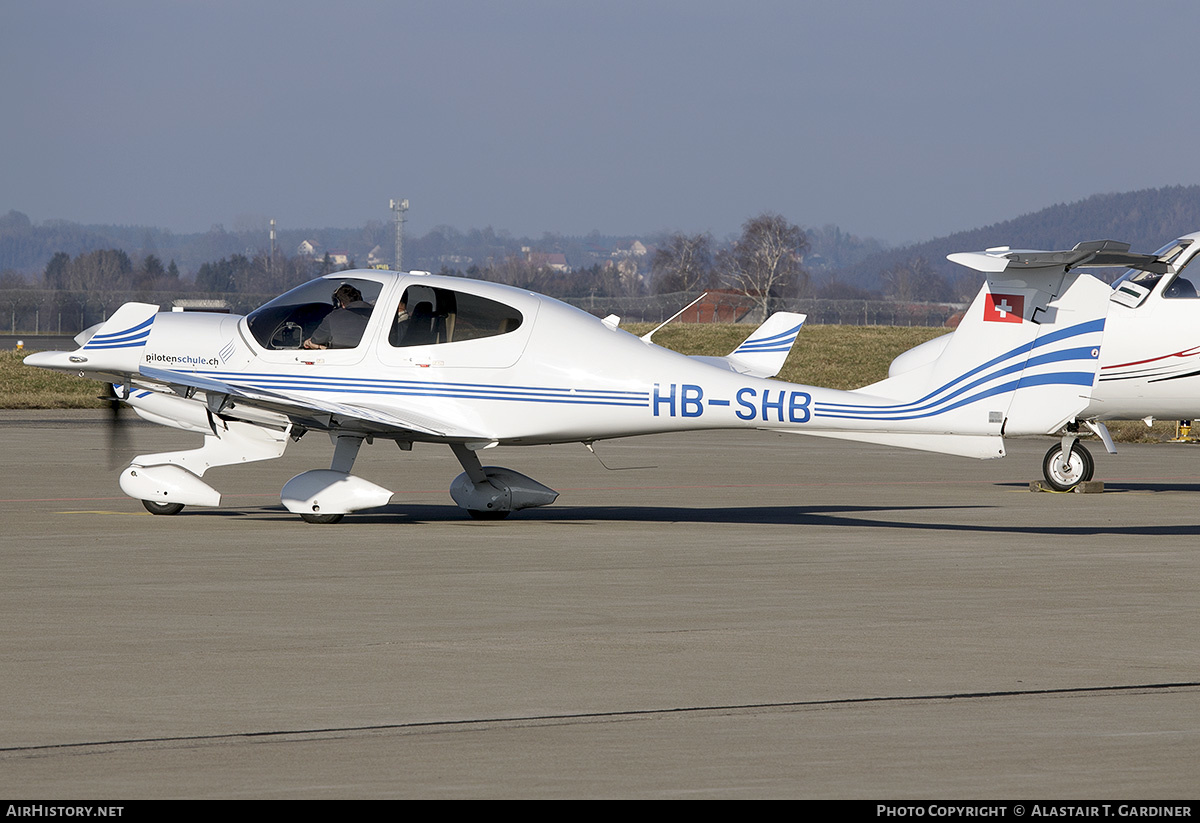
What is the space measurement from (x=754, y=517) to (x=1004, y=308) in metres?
3.66

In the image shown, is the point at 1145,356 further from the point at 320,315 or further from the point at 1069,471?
the point at 320,315

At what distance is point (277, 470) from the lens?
21.6 m

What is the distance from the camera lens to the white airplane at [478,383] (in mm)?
13547

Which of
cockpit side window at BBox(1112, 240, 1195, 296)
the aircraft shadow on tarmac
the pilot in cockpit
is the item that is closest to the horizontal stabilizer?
the aircraft shadow on tarmac

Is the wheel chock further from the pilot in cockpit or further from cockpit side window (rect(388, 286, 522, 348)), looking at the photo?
the pilot in cockpit

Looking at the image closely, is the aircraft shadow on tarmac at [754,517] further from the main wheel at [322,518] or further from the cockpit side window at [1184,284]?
the cockpit side window at [1184,284]

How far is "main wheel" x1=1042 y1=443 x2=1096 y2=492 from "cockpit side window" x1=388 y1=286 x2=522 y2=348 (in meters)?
8.07

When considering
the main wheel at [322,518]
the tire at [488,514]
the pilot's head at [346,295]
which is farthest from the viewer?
the tire at [488,514]

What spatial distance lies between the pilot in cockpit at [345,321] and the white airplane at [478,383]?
14mm

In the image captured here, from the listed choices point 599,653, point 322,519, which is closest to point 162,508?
point 322,519

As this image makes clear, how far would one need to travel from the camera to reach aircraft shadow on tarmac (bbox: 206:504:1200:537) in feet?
48.7

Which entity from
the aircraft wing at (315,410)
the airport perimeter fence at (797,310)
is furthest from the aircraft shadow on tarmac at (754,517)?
the airport perimeter fence at (797,310)

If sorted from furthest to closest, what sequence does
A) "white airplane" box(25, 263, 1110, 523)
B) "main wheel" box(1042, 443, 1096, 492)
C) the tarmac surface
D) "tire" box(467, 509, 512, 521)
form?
"main wheel" box(1042, 443, 1096, 492), "tire" box(467, 509, 512, 521), "white airplane" box(25, 263, 1110, 523), the tarmac surface
